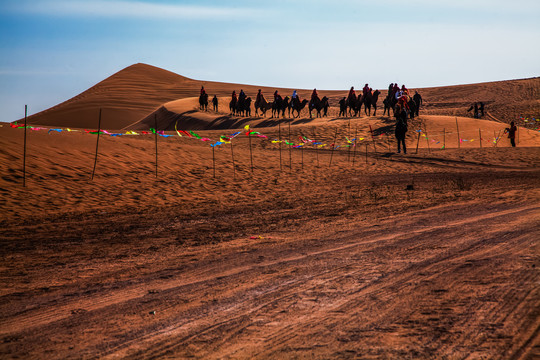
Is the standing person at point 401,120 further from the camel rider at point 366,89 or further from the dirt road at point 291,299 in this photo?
the dirt road at point 291,299

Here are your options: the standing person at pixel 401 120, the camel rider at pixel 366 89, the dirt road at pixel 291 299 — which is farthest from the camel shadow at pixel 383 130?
the dirt road at pixel 291 299

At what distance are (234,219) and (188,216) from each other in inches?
37.7

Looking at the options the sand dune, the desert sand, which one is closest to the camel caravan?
the sand dune

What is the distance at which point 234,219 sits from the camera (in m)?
9.91

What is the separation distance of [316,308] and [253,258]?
212cm

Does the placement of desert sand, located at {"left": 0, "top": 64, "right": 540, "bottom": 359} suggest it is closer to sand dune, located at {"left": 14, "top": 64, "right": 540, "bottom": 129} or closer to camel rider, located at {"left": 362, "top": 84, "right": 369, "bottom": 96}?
camel rider, located at {"left": 362, "top": 84, "right": 369, "bottom": 96}

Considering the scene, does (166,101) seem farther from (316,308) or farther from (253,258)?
(316,308)

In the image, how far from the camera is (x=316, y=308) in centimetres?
466

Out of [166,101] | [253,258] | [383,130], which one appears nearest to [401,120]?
[383,130]

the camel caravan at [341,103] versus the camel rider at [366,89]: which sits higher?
the camel rider at [366,89]

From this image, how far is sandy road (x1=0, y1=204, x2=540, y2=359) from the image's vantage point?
3.86 metres

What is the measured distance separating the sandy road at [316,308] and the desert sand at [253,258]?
0.02 metres

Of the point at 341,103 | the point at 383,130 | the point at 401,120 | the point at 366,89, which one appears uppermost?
the point at 366,89

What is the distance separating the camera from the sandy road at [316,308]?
12.7ft
